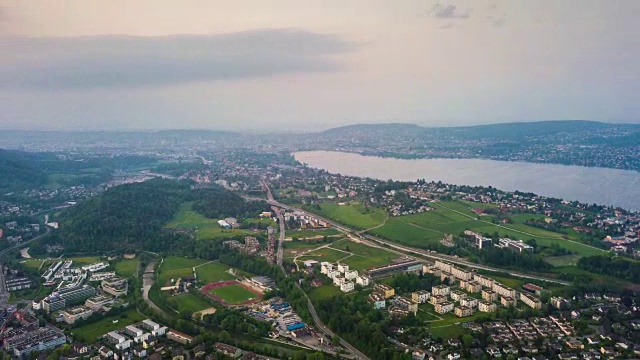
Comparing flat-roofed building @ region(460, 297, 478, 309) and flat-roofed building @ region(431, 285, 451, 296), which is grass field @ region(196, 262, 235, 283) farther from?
flat-roofed building @ region(460, 297, 478, 309)

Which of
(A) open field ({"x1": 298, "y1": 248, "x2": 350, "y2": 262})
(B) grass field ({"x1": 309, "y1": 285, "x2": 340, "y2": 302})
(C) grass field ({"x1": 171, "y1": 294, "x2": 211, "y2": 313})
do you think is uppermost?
(A) open field ({"x1": 298, "y1": 248, "x2": 350, "y2": 262})

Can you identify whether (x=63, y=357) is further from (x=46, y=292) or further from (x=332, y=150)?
(x=332, y=150)

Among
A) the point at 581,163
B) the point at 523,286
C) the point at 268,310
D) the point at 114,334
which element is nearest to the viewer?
the point at 114,334

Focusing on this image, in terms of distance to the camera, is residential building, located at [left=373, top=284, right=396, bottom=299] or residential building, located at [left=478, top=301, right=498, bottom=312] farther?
residential building, located at [left=373, top=284, right=396, bottom=299]

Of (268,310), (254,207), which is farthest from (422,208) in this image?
(268,310)

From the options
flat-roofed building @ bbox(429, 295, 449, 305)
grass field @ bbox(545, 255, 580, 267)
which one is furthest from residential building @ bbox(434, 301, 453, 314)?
grass field @ bbox(545, 255, 580, 267)

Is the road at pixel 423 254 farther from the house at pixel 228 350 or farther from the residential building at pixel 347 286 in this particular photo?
the house at pixel 228 350

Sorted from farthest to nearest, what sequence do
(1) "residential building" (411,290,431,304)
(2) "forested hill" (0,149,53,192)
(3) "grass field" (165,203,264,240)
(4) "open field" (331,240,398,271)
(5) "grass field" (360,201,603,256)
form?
(2) "forested hill" (0,149,53,192)
(3) "grass field" (165,203,264,240)
(5) "grass field" (360,201,603,256)
(4) "open field" (331,240,398,271)
(1) "residential building" (411,290,431,304)
